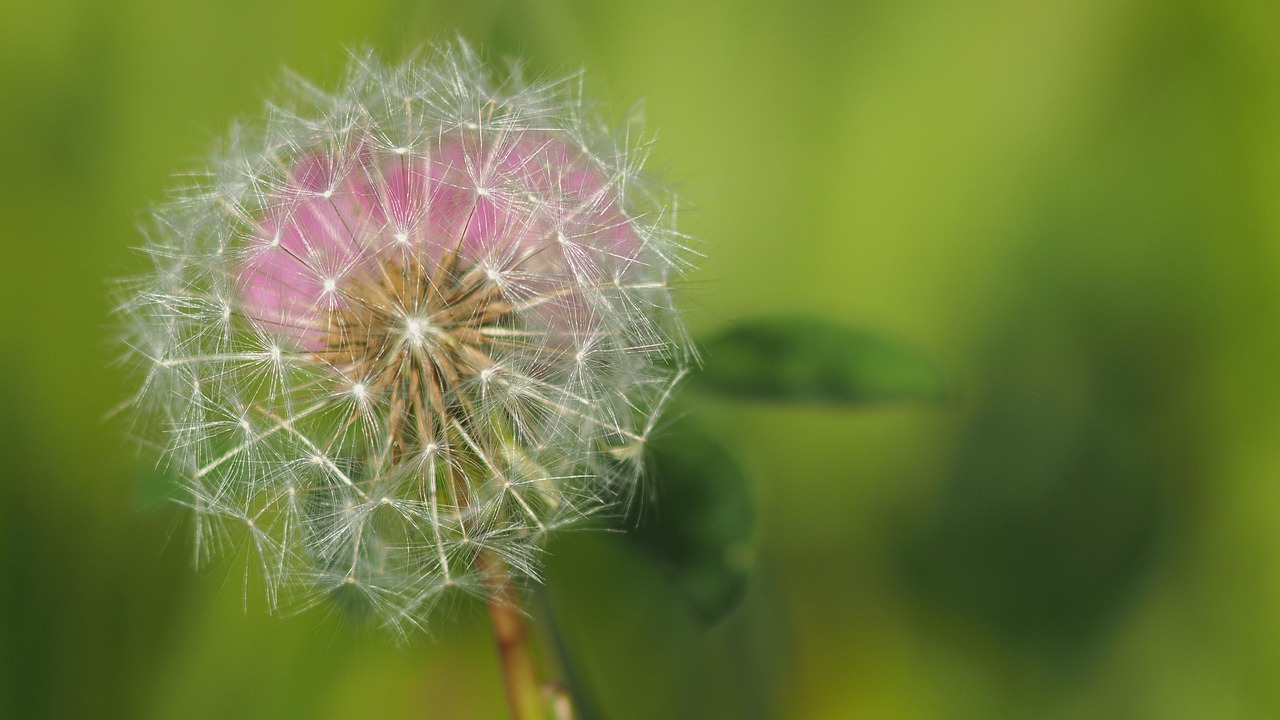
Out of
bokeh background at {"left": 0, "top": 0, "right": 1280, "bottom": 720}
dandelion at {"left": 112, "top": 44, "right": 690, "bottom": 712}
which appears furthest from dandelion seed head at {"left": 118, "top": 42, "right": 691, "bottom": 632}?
bokeh background at {"left": 0, "top": 0, "right": 1280, "bottom": 720}

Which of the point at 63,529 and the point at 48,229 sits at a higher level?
the point at 48,229

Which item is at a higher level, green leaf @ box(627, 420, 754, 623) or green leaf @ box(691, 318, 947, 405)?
green leaf @ box(691, 318, 947, 405)

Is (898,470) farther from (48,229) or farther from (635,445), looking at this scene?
(48,229)

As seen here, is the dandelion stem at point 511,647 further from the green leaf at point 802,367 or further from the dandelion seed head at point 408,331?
the green leaf at point 802,367

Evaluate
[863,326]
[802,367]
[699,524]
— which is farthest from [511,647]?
[863,326]

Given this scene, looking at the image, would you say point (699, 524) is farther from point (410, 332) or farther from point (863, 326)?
point (863, 326)

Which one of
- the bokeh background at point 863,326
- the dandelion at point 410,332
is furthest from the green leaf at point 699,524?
the bokeh background at point 863,326

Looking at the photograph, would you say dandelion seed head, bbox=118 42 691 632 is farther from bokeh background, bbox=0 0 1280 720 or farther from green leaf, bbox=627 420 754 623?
bokeh background, bbox=0 0 1280 720

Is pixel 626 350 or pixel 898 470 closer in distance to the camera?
pixel 626 350

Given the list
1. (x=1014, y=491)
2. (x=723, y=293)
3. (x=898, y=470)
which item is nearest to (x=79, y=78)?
(x=723, y=293)
